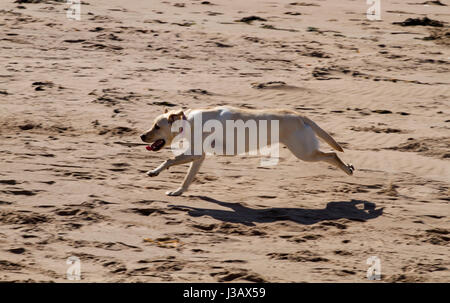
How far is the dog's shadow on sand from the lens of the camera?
8.75 meters

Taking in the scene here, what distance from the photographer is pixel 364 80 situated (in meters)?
14.8

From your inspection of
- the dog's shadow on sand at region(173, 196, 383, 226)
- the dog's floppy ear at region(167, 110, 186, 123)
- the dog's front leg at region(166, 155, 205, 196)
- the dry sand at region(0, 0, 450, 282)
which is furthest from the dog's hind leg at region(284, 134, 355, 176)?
the dog's floppy ear at region(167, 110, 186, 123)

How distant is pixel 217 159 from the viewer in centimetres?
1077

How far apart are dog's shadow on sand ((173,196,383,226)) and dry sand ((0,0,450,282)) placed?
3 cm

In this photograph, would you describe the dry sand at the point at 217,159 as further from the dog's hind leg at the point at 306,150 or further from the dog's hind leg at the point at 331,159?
the dog's hind leg at the point at 306,150

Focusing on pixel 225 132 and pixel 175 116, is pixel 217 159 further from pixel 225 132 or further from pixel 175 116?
pixel 175 116

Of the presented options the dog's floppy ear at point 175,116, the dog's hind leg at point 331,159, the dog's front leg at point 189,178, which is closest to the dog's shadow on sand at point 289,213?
the dog's front leg at point 189,178

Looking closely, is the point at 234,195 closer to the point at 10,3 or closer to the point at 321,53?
the point at 321,53

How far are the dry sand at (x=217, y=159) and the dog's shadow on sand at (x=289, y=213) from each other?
0.10 ft

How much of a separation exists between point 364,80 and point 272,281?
817cm

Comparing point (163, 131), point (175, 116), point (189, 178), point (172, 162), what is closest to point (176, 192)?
point (189, 178)

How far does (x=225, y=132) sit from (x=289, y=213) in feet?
3.94

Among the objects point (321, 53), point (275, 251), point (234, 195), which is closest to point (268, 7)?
point (321, 53)

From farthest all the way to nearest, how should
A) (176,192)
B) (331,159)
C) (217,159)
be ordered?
(217,159) < (331,159) < (176,192)
